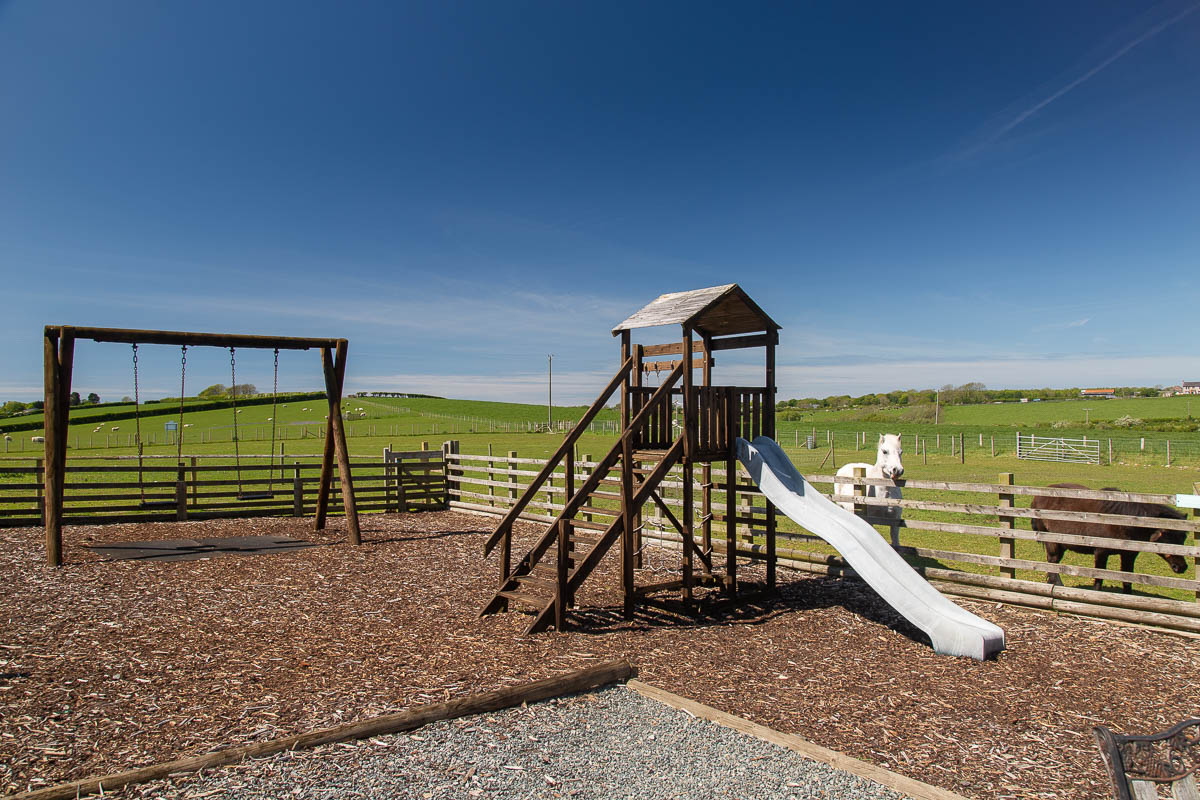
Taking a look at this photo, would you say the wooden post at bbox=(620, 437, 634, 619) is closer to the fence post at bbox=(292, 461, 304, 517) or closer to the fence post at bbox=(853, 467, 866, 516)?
the fence post at bbox=(853, 467, 866, 516)

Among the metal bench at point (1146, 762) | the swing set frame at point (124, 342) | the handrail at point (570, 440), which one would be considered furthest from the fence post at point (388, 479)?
the metal bench at point (1146, 762)

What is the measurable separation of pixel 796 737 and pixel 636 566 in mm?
6301

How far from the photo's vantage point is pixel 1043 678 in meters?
6.15

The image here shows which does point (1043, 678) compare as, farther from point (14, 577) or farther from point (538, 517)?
point (14, 577)

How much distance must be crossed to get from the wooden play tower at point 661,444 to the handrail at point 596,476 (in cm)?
2

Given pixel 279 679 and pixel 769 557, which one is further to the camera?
pixel 769 557

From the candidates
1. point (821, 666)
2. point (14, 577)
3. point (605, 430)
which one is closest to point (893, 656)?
point (821, 666)

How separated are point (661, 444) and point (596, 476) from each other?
3.48 feet

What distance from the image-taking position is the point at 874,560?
7.41 meters

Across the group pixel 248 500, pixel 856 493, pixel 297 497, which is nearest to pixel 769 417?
pixel 856 493

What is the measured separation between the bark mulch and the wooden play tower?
44 cm

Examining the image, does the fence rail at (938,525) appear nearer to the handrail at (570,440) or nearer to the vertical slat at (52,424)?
the handrail at (570,440)

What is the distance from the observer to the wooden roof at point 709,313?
28.4 feet

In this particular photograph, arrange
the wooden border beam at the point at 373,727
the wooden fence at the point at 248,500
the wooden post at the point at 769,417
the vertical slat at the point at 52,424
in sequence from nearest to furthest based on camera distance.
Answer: the wooden border beam at the point at 373,727, the wooden post at the point at 769,417, the vertical slat at the point at 52,424, the wooden fence at the point at 248,500
